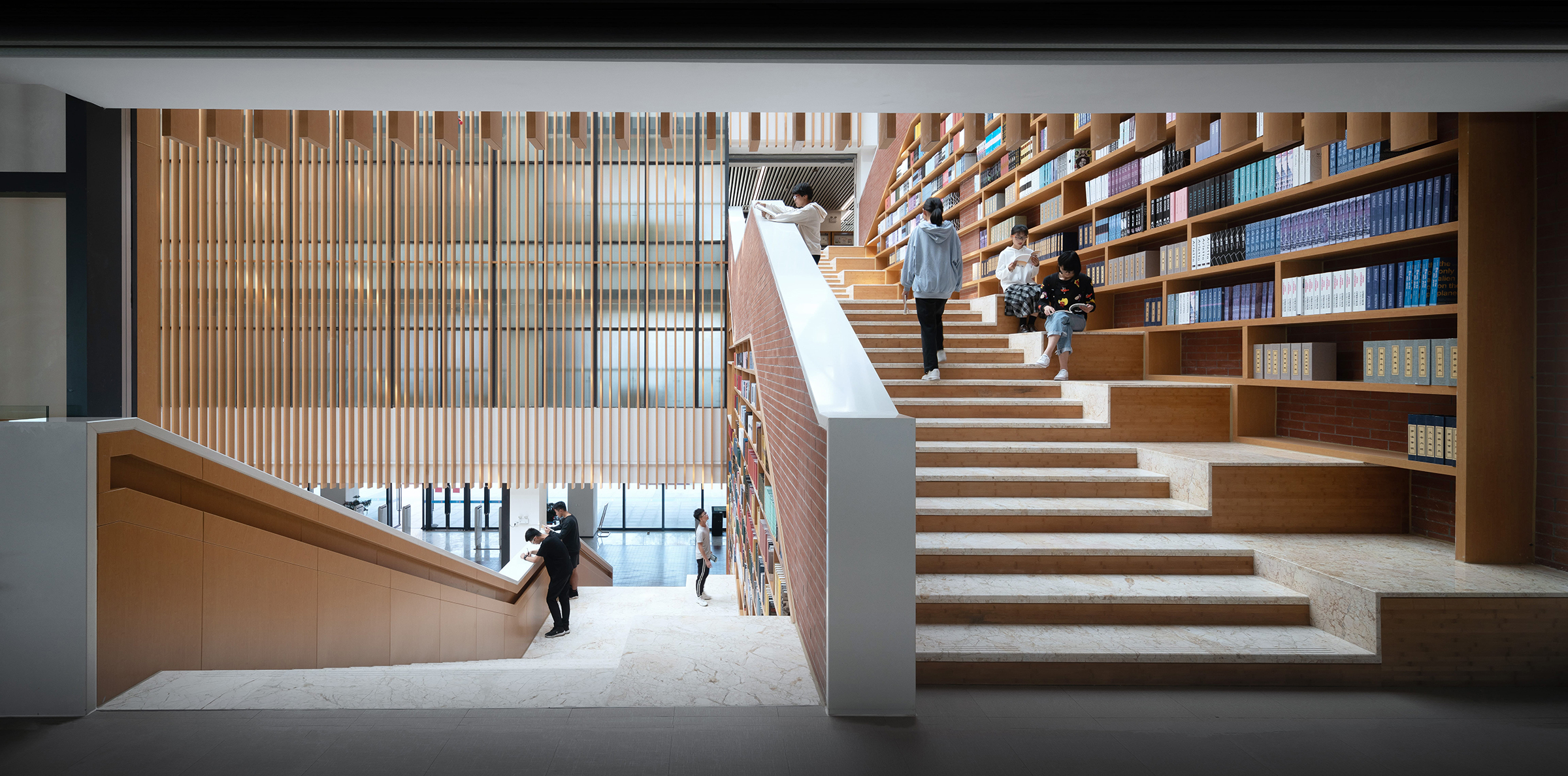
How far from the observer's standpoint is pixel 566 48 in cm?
194

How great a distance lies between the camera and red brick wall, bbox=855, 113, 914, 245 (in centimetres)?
980

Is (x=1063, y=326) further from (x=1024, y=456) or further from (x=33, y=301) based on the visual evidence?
(x=33, y=301)

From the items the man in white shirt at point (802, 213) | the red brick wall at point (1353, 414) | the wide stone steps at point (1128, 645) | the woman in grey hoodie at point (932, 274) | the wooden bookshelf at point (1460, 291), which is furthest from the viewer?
the man in white shirt at point (802, 213)

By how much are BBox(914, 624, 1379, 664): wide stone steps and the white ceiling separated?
74.2 inches

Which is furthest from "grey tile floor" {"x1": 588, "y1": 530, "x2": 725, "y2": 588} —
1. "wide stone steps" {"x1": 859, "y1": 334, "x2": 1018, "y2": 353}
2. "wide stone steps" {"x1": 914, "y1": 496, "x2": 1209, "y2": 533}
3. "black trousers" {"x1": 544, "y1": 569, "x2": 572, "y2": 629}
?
"wide stone steps" {"x1": 914, "y1": 496, "x2": 1209, "y2": 533}

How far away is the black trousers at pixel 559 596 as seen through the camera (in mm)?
6535

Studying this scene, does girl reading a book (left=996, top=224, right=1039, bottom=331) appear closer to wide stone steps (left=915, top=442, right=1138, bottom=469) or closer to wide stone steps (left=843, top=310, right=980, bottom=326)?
wide stone steps (left=843, top=310, right=980, bottom=326)

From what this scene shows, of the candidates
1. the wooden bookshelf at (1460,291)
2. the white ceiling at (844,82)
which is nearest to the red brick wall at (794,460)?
the white ceiling at (844,82)

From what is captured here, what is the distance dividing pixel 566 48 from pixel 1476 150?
11.5ft

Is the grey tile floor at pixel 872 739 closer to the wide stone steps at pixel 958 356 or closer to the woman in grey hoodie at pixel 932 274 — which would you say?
the woman in grey hoodie at pixel 932 274

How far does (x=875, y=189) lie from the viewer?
10.5 m

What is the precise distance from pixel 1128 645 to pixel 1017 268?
136 inches

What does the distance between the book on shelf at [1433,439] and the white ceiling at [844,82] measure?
1251 mm

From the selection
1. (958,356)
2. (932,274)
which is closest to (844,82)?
(932,274)
